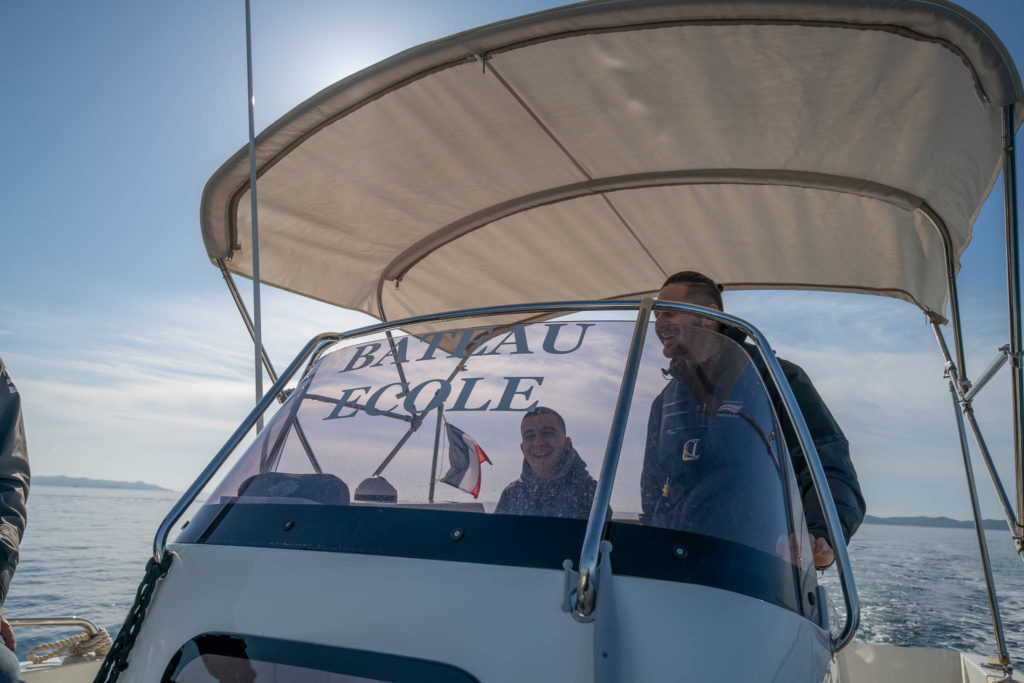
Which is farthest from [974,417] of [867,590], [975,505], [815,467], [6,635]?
[867,590]

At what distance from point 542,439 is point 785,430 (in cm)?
72

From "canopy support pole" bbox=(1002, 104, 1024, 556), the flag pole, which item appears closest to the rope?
the flag pole

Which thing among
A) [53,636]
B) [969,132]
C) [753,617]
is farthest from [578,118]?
[53,636]

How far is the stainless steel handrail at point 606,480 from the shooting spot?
3.62ft

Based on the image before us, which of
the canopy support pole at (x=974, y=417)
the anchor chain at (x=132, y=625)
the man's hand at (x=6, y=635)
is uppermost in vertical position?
the canopy support pole at (x=974, y=417)

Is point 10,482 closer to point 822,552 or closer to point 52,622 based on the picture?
point 52,622

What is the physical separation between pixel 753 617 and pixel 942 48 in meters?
2.03

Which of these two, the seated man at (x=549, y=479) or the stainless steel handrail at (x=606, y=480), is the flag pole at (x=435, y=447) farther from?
the stainless steel handrail at (x=606, y=480)

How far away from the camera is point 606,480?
1.25 metres

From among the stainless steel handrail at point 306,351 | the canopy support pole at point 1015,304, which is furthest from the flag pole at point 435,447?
the canopy support pole at point 1015,304

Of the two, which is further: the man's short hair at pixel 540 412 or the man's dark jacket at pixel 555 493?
the man's short hair at pixel 540 412

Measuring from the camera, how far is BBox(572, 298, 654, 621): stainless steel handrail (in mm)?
1104

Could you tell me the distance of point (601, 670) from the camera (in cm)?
103

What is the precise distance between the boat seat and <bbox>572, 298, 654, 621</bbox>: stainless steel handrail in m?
0.55
